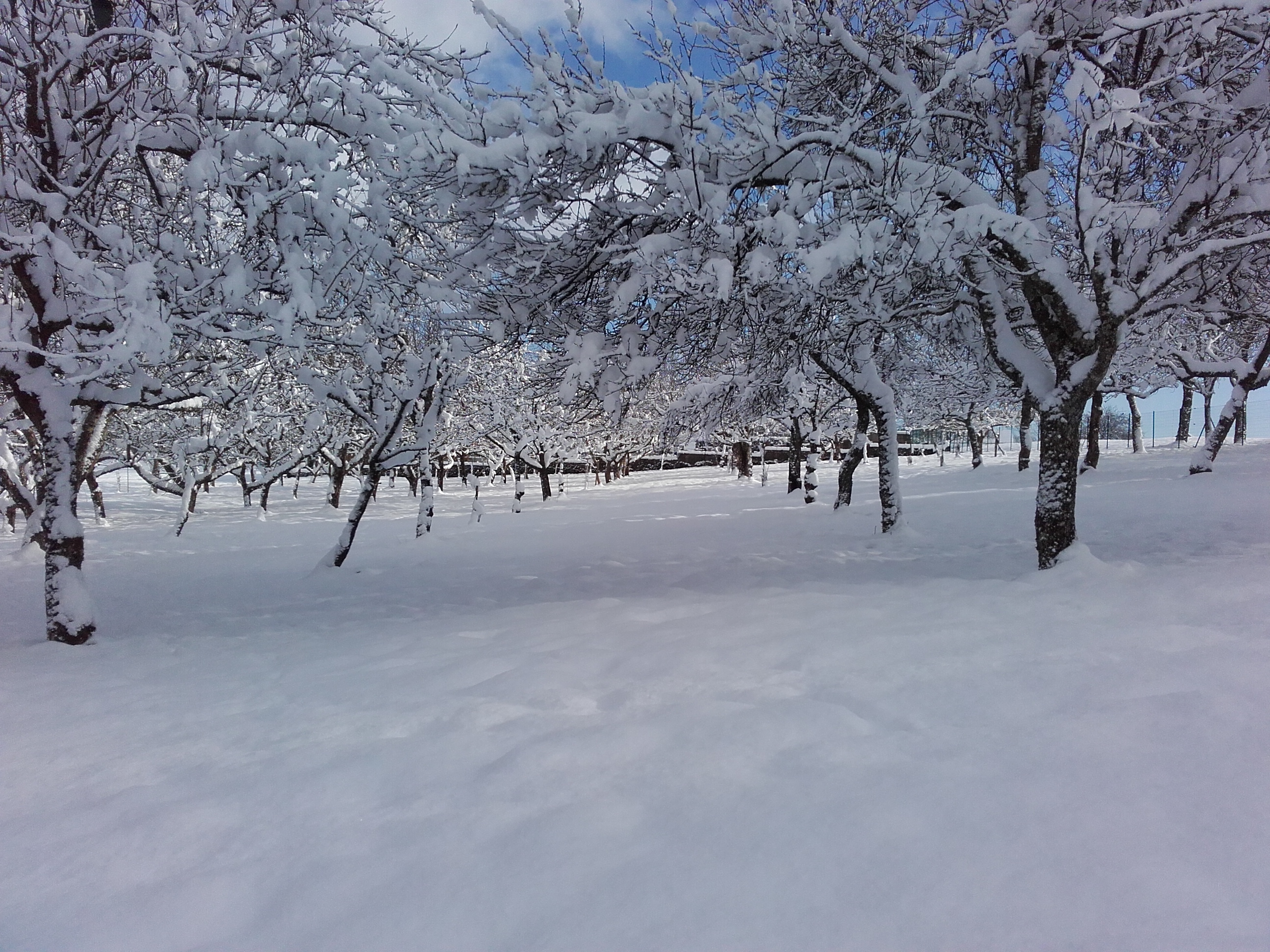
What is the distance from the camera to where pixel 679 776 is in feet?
8.59

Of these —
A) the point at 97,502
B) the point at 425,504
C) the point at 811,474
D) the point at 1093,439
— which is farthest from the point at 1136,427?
the point at 97,502

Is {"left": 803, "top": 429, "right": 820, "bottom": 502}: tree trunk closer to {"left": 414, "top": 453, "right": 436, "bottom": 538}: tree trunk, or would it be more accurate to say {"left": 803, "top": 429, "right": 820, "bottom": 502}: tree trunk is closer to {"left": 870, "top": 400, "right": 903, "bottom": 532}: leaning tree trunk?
{"left": 870, "top": 400, "right": 903, "bottom": 532}: leaning tree trunk

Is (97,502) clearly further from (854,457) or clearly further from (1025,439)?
(1025,439)

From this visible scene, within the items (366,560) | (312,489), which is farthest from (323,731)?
(312,489)

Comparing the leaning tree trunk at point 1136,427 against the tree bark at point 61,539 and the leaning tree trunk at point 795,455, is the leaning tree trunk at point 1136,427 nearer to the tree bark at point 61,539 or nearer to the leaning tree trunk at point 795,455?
the leaning tree trunk at point 795,455

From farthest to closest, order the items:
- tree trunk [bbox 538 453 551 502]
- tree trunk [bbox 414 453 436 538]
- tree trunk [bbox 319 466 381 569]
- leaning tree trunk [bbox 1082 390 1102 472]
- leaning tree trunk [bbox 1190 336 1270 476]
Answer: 1. tree trunk [bbox 538 453 551 502]
2. leaning tree trunk [bbox 1082 390 1102 472]
3. tree trunk [bbox 414 453 436 538]
4. leaning tree trunk [bbox 1190 336 1270 476]
5. tree trunk [bbox 319 466 381 569]

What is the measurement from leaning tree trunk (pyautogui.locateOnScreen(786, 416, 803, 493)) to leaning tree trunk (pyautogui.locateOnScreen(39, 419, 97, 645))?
17.8 metres

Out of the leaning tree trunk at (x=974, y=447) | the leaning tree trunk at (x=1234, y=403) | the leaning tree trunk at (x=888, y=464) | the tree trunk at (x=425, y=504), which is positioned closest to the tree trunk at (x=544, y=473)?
the tree trunk at (x=425, y=504)

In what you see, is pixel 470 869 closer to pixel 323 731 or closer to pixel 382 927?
pixel 382 927

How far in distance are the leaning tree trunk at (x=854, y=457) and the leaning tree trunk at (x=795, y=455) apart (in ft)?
16.9

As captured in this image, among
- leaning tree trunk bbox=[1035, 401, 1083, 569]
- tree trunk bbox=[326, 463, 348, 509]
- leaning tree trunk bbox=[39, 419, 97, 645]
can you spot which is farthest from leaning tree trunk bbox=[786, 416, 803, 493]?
tree trunk bbox=[326, 463, 348, 509]

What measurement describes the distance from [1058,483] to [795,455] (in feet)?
58.1

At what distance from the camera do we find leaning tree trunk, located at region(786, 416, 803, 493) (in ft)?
73.5

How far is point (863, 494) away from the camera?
1947 cm
